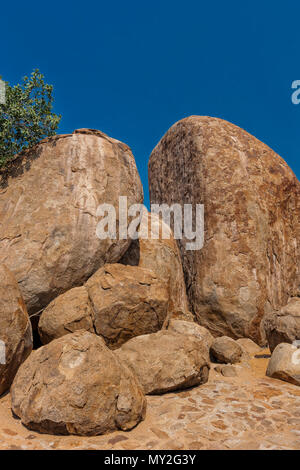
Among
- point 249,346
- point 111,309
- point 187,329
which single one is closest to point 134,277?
point 111,309

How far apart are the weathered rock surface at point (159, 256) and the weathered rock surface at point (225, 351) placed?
6.19 ft

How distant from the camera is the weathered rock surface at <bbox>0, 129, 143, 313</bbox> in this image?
8.01 metres

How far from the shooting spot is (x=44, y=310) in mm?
7766

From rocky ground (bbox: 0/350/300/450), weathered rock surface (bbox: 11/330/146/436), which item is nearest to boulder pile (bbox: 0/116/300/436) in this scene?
weathered rock surface (bbox: 11/330/146/436)

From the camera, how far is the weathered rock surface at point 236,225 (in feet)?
37.1

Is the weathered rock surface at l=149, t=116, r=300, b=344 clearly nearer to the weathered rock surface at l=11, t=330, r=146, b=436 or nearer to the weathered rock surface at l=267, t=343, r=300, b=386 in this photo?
the weathered rock surface at l=267, t=343, r=300, b=386

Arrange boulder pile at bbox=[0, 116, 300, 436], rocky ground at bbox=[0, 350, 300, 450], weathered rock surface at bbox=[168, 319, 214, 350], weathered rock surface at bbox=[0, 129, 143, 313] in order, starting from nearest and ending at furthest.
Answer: rocky ground at bbox=[0, 350, 300, 450] < boulder pile at bbox=[0, 116, 300, 436] < weathered rock surface at bbox=[168, 319, 214, 350] < weathered rock surface at bbox=[0, 129, 143, 313]

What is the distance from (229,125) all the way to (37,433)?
11713mm

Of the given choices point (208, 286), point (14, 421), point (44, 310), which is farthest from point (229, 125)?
point (14, 421)

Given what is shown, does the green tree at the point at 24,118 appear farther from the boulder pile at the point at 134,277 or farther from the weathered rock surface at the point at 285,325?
the weathered rock surface at the point at 285,325

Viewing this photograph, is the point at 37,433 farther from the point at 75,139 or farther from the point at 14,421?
the point at 75,139

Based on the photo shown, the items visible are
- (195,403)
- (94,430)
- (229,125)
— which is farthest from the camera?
(229,125)
